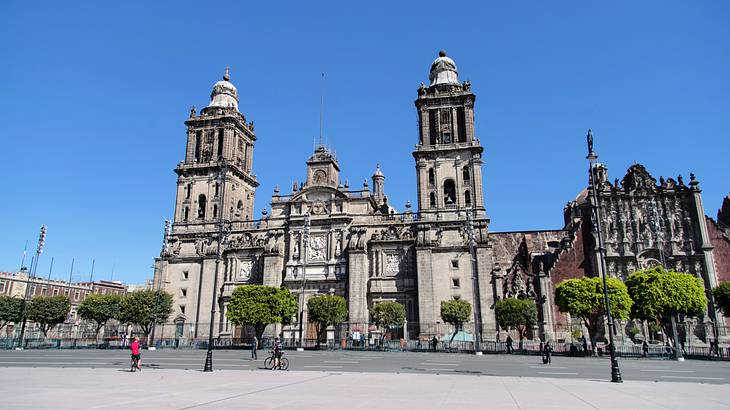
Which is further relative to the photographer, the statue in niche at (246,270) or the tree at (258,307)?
the statue in niche at (246,270)

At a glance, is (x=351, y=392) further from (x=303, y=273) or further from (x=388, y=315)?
(x=303, y=273)

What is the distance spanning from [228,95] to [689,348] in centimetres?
5988

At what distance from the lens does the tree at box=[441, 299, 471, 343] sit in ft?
145

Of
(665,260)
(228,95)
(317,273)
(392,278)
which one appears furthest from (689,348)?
(228,95)

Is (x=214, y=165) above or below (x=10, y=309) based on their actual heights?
above

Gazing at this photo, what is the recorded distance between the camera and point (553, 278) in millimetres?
53719

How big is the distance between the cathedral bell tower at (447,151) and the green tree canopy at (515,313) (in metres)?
11.5

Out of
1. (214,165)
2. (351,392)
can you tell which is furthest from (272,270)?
(351,392)

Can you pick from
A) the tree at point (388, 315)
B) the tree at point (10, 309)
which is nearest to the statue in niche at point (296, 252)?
the tree at point (388, 315)

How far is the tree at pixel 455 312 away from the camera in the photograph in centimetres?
4422

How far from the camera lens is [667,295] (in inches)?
1444

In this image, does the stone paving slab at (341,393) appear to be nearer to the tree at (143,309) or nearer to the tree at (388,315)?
the tree at (388,315)

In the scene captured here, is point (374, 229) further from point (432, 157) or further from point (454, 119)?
point (454, 119)

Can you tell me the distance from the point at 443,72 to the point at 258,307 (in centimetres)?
3615
